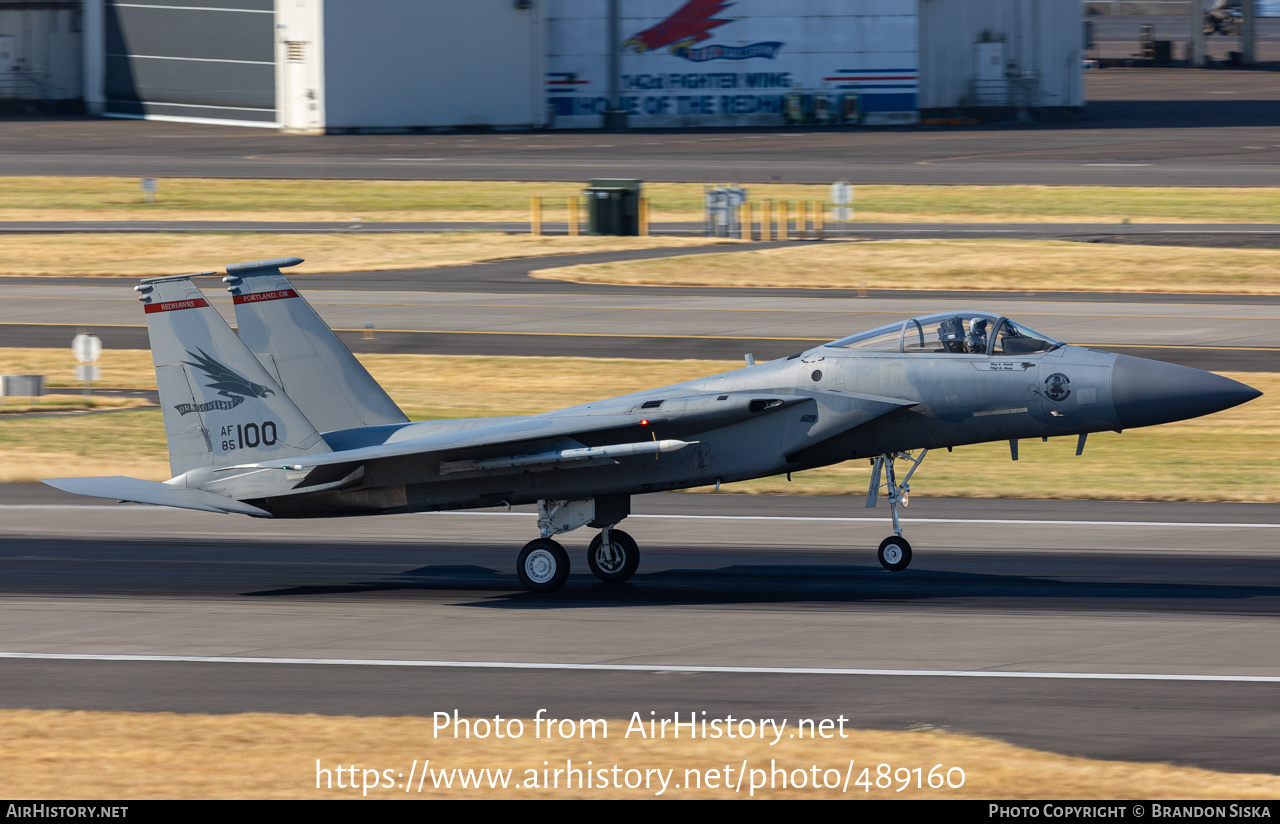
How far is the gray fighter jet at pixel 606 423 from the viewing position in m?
17.8

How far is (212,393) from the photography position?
1880 centimetres

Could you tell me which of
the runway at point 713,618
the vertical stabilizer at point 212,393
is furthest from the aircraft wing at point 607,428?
the runway at point 713,618

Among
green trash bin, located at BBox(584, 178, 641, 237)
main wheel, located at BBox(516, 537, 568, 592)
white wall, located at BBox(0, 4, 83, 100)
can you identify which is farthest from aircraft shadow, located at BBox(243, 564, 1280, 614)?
white wall, located at BBox(0, 4, 83, 100)

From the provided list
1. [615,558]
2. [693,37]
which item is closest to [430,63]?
[693,37]

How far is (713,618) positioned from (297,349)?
19.4 ft

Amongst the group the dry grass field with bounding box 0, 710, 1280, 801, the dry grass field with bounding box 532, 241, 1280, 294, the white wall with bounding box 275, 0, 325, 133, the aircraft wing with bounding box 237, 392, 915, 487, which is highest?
the white wall with bounding box 275, 0, 325, 133

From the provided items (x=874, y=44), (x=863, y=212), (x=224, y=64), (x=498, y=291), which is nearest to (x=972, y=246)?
(x=863, y=212)

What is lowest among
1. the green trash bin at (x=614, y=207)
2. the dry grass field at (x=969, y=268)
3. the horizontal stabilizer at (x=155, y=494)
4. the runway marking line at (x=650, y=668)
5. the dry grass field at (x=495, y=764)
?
the runway marking line at (x=650, y=668)

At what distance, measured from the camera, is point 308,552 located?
853 inches

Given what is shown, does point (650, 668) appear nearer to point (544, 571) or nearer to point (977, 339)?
point (544, 571)

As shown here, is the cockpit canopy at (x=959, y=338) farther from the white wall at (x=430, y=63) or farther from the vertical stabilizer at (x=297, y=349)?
the white wall at (x=430, y=63)

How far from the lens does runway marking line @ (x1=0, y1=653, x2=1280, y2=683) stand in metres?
14.5

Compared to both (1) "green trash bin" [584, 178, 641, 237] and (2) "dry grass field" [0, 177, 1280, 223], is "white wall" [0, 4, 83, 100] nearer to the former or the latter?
(2) "dry grass field" [0, 177, 1280, 223]

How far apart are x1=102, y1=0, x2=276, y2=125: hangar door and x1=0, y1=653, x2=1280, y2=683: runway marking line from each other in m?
79.8
